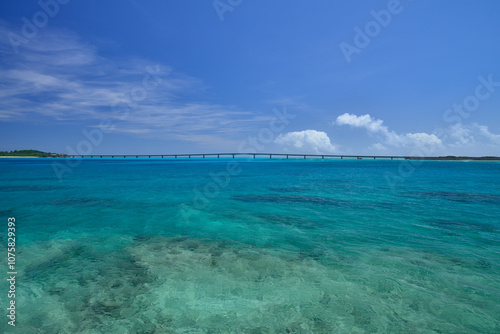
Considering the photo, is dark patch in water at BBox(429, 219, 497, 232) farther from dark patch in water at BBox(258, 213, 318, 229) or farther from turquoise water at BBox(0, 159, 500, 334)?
dark patch in water at BBox(258, 213, 318, 229)

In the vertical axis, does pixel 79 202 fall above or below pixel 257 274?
below

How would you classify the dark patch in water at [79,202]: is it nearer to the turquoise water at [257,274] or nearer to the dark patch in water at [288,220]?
the turquoise water at [257,274]

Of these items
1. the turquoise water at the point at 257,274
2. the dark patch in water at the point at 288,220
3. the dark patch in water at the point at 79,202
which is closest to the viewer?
the turquoise water at the point at 257,274

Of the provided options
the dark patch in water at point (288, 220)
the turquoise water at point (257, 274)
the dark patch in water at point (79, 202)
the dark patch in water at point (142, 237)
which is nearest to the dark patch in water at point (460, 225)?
the turquoise water at point (257, 274)

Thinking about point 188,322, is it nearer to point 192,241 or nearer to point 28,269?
point 192,241

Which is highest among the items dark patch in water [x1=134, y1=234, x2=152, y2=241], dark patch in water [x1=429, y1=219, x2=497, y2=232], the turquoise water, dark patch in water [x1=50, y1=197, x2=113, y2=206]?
dark patch in water [x1=429, y1=219, x2=497, y2=232]

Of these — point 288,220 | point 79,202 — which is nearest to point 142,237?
point 288,220

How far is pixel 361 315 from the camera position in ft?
19.3

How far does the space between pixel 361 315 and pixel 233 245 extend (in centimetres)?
600

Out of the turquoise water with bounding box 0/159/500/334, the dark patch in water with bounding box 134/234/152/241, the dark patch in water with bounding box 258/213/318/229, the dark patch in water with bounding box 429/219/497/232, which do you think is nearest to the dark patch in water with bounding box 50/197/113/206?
the turquoise water with bounding box 0/159/500/334

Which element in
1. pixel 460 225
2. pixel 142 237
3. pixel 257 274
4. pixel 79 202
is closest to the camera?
pixel 257 274

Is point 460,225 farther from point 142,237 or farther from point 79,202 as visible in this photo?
point 79,202

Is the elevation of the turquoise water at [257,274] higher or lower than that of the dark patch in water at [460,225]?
lower

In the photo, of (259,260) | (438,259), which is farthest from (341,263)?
(438,259)
